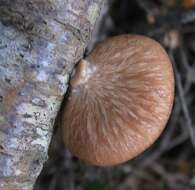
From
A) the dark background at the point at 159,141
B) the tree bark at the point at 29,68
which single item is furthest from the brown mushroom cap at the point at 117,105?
the dark background at the point at 159,141

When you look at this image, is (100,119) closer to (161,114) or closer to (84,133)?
(84,133)

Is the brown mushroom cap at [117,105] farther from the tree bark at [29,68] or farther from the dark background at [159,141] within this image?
the dark background at [159,141]

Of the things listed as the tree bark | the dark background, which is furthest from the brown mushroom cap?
the dark background

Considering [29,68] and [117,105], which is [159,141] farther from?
[29,68]

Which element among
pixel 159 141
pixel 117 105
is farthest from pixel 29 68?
pixel 159 141

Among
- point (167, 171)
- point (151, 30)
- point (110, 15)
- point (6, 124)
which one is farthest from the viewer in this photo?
point (167, 171)

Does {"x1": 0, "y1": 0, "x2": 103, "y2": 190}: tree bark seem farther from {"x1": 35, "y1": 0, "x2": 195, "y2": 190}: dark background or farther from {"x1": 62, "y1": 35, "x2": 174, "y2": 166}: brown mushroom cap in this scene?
{"x1": 35, "y1": 0, "x2": 195, "y2": 190}: dark background

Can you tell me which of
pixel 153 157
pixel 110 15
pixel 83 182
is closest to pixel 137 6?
pixel 110 15
